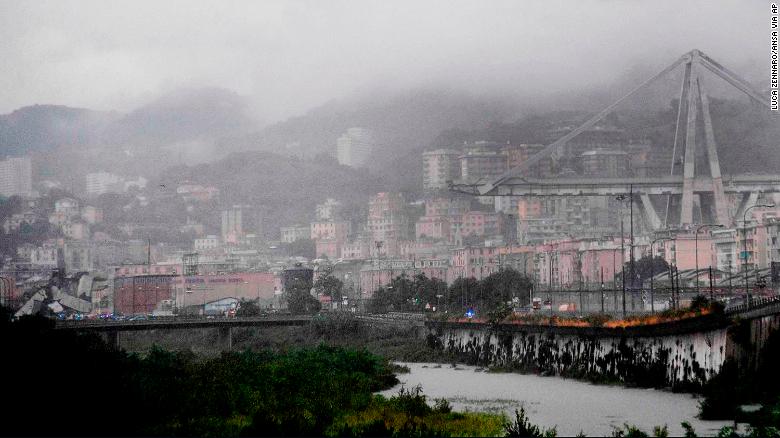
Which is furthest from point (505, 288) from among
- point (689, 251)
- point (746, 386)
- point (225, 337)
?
point (746, 386)

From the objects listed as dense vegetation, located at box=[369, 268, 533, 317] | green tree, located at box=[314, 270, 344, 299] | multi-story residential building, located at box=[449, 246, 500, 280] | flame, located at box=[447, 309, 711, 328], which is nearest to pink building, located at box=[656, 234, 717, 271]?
multi-story residential building, located at box=[449, 246, 500, 280]

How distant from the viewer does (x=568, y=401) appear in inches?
1451

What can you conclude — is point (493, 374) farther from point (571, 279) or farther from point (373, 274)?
point (373, 274)

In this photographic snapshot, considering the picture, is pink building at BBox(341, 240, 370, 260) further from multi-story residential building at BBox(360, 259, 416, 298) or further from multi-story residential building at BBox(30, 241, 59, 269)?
multi-story residential building at BBox(30, 241, 59, 269)

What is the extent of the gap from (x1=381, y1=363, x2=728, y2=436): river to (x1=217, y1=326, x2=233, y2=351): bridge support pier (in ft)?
96.3

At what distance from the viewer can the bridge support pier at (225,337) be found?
77750 mm

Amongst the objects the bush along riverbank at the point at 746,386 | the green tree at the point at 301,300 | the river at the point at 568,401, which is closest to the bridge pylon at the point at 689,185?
the green tree at the point at 301,300

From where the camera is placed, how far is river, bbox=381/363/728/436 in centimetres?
3080

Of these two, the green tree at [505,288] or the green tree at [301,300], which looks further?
the green tree at [301,300]

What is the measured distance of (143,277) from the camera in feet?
415

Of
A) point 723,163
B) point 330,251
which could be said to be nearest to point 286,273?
point 330,251

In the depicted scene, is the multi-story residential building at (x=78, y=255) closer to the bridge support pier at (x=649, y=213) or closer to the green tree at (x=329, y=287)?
the green tree at (x=329, y=287)

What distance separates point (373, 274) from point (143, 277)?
93.3ft

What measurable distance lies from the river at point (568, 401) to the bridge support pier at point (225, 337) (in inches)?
1156
